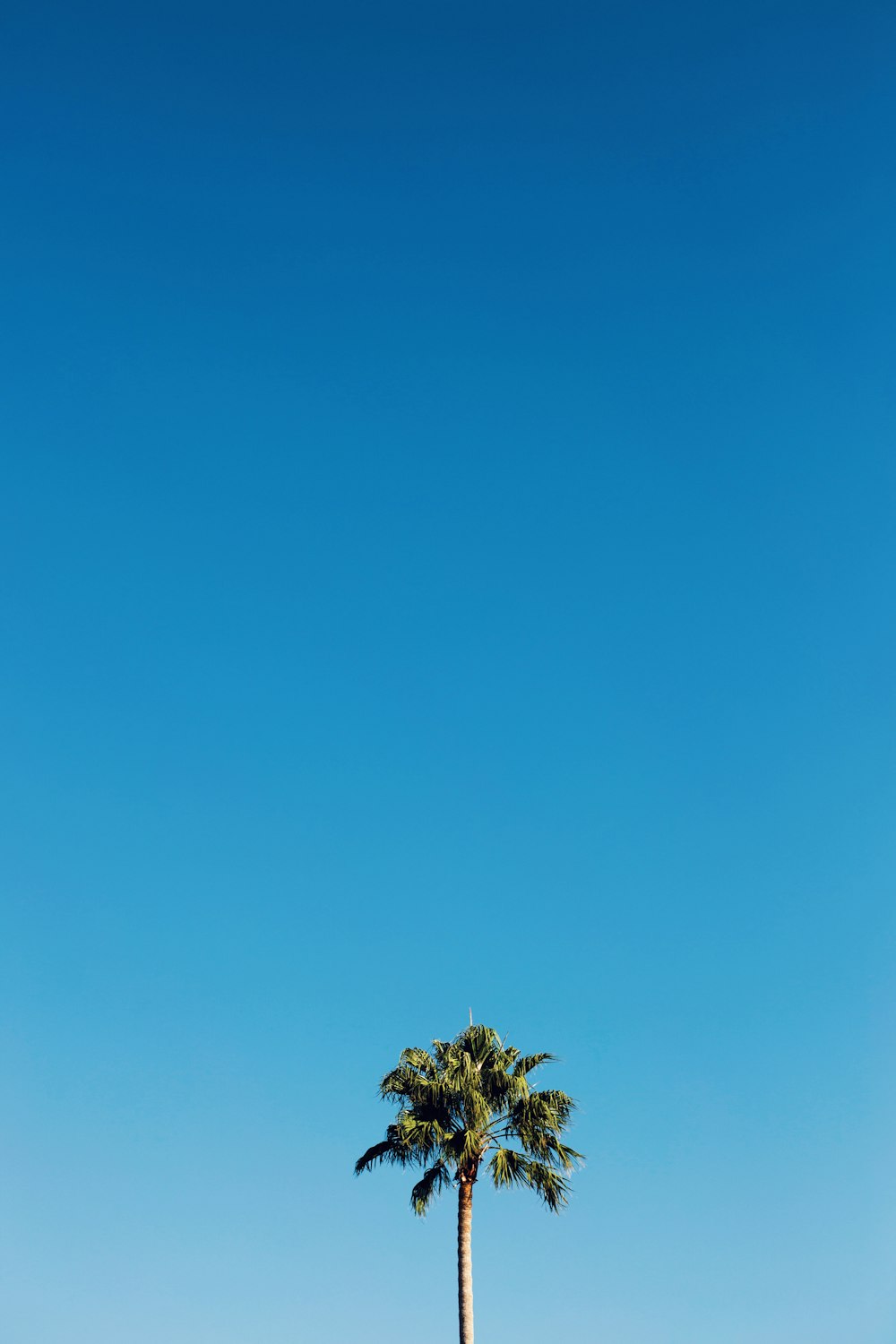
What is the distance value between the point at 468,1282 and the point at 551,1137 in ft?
13.2

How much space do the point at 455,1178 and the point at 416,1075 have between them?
2.76 meters

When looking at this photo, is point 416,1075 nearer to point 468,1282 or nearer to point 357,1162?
point 357,1162

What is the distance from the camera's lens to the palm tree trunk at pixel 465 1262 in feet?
106

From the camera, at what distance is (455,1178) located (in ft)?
111

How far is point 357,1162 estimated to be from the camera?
3525 cm

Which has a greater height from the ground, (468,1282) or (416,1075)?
(416,1075)

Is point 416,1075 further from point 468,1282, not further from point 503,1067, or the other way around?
point 468,1282

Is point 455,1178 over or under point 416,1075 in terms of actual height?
under

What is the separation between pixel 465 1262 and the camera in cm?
3281

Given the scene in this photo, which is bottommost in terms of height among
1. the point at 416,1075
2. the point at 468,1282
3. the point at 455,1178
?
the point at 468,1282

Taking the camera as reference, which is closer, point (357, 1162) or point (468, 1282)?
point (468, 1282)

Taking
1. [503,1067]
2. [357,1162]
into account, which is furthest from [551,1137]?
[357,1162]

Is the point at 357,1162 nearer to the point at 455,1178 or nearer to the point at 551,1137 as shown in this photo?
the point at 455,1178

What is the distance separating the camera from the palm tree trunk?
1270 inches
